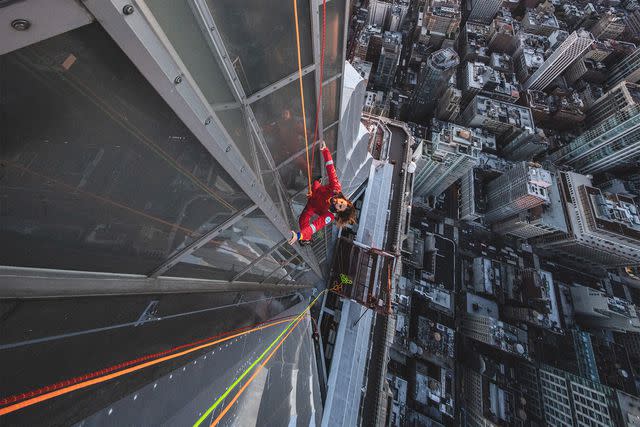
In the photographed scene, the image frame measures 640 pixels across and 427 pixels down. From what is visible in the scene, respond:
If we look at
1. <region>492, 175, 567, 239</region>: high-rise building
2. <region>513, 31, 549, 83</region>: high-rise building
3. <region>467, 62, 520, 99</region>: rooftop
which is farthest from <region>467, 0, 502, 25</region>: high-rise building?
<region>492, 175, 567, 239</region>: high-rise building

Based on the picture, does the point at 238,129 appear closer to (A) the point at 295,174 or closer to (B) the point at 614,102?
(A) the point at 295,174

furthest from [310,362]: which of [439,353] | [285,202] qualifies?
[439,353]

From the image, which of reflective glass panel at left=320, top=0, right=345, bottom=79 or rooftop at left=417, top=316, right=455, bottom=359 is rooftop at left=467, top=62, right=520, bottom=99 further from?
reflective glass panel at left=320, top=0, right=345, bottom=79

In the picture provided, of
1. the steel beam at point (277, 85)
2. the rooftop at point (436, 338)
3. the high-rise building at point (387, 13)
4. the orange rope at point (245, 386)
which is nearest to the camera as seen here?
the steel beam at point (277, 85)

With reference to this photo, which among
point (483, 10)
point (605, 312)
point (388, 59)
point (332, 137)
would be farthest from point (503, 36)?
point (332, 137)

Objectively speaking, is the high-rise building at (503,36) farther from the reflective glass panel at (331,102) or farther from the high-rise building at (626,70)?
the reflective glass panel at (331,102)

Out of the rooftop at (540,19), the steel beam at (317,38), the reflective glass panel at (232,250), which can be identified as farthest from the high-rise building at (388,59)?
the reflective glass panel at (232,250)
